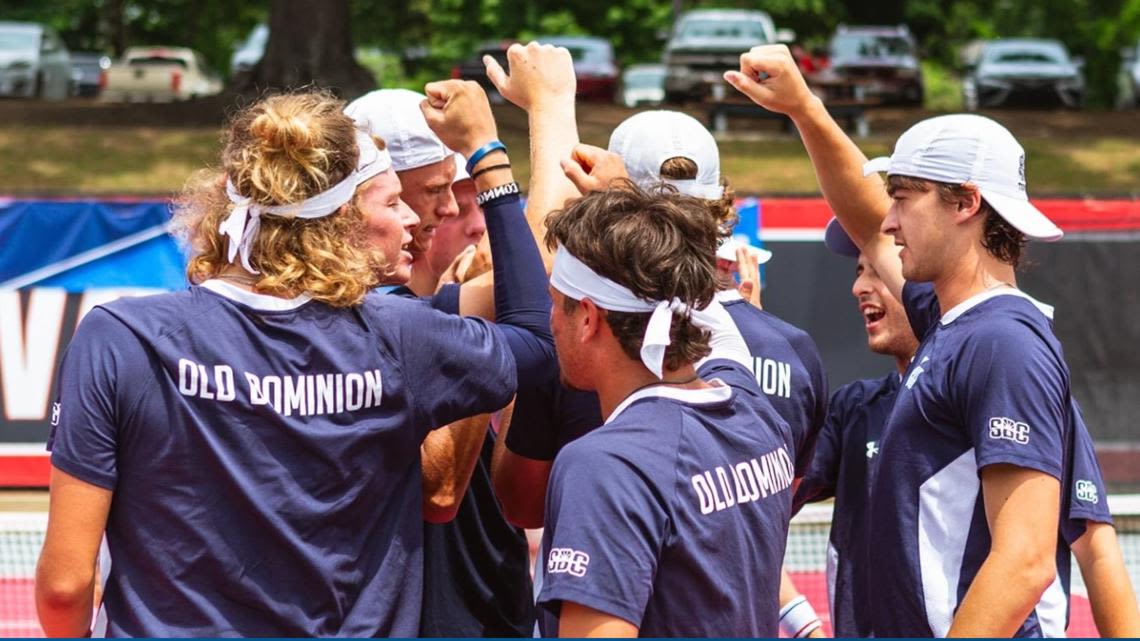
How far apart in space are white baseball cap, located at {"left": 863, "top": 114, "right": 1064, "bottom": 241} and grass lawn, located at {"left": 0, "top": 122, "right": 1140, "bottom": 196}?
625 inches

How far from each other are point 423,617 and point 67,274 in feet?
27.6

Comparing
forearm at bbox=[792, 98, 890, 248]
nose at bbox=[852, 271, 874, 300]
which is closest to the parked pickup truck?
nose at bbox=[852, 271, 874, 300]

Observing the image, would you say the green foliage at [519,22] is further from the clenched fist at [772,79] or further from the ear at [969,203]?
the ear at [969,203]

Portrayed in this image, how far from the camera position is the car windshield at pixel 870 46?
30.6 metres

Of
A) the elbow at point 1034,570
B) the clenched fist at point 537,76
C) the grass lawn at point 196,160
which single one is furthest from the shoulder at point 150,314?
the grass lawn at point 196,160

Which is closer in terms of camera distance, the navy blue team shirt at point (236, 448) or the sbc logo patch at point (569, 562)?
the sbc logo patch at point (569, 562)

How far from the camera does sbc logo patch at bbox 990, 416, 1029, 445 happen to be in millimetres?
3277

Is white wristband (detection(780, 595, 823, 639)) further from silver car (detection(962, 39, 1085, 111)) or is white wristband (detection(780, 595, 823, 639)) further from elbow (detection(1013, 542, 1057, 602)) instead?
silver car (detection(962, 39, 1085, 111))

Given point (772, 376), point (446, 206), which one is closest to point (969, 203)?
point (772, 376)

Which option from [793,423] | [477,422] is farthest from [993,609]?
[477,422]

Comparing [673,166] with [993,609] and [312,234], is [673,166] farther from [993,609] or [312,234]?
[993,609]

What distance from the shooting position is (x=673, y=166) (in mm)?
3822

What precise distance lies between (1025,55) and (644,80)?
349 inches

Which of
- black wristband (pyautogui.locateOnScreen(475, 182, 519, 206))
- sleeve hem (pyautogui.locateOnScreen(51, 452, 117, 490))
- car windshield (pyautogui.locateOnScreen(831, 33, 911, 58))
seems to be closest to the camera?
sleeve hem (pyautogui.locateOnScreen(51, 452, 117, 490))
